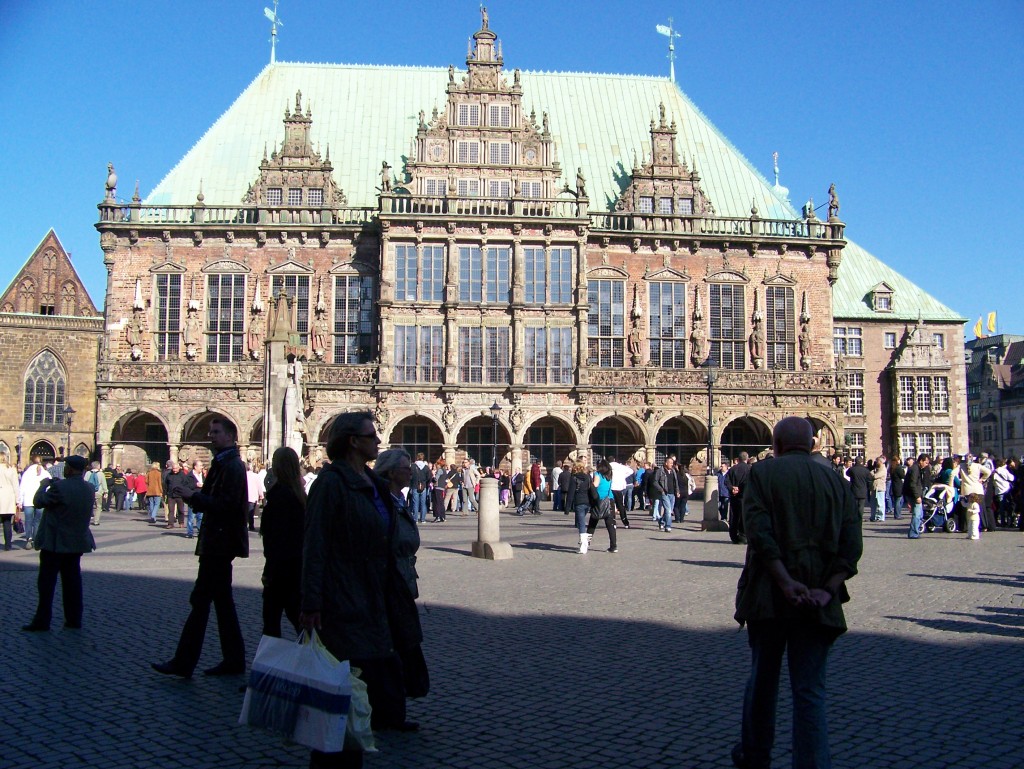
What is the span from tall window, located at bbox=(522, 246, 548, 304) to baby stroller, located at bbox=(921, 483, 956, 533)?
61.9 ft

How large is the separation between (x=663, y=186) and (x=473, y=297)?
32.5 ft

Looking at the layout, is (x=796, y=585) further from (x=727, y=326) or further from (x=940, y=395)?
(x=940, y=395)

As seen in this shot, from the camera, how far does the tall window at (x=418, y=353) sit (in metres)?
38.3

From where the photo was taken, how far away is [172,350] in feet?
129

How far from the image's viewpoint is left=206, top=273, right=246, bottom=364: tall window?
129 ft

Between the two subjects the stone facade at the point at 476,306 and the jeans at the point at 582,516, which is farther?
the stone facade at the point at 476,306

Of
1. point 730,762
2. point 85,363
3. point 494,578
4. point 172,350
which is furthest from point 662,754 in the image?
point 85,363

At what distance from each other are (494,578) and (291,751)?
26.7 ft

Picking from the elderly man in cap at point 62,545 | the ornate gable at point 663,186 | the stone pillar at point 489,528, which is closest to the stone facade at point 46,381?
the ornate gable at point 663,186

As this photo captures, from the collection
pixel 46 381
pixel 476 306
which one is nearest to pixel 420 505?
pixel 476 306

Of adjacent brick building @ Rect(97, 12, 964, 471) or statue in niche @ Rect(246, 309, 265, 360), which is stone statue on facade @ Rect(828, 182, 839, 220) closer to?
adjacent brick building @ Rect(97, 12, 964, 471)

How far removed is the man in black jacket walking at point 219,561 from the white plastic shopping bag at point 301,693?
2748 mm

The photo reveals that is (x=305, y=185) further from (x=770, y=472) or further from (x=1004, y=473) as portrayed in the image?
(x=770, y=472)

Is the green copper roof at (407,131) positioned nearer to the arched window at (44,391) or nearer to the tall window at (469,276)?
the tall window at (469,276)
